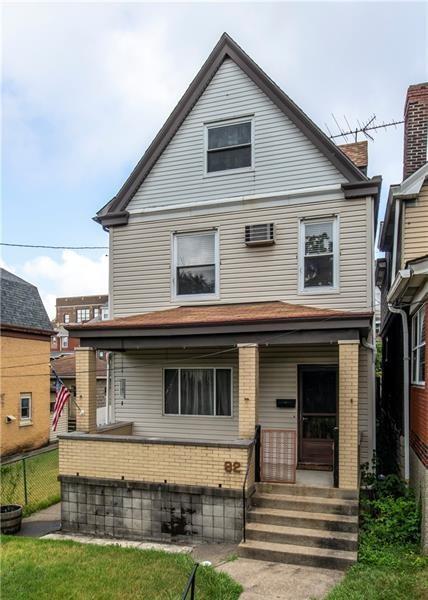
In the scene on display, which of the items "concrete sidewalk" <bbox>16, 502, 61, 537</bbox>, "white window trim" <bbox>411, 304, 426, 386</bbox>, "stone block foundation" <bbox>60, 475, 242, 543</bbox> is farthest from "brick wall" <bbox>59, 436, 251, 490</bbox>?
"white window trim" <bbox>411, 304, 426, 386</bbox>

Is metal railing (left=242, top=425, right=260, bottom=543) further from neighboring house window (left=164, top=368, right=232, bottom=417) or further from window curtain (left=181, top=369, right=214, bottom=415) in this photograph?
window curtain (left=181, top=369, right=214, bottom=415)

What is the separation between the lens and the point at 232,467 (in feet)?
24.2

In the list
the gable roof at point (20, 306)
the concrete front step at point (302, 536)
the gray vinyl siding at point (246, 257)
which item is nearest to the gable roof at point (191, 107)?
the gray vinyl siding at point (246, 257)

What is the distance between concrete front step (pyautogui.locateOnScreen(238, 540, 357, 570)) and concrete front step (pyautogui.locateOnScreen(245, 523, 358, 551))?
7cm

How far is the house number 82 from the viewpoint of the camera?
7328 millimetres

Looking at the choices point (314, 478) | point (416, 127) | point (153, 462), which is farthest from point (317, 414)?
point (416, 127)

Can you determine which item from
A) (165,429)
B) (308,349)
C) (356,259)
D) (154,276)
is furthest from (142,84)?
(165,429)

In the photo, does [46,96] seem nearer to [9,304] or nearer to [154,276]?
[154,276]

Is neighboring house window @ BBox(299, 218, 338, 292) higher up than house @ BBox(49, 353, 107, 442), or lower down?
higher up

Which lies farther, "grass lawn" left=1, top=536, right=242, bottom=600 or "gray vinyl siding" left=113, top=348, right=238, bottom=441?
"gray vinyl siding" left=113, top=348, right=238, bottom=441

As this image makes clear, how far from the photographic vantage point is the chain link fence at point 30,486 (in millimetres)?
9625

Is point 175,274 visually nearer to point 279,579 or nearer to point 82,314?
point 279,579

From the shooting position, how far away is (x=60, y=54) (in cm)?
983

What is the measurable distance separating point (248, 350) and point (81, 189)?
11064 millimetres
